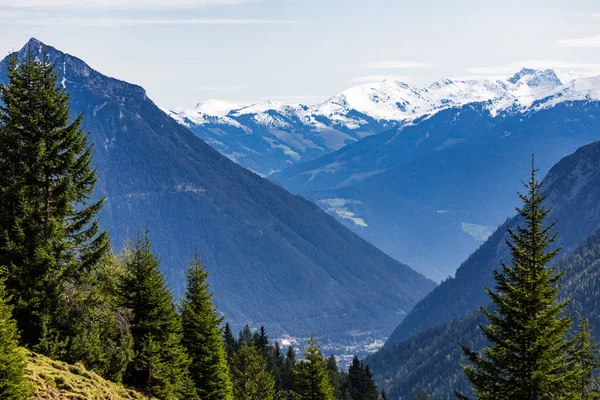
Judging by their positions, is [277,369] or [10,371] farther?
[277,369]

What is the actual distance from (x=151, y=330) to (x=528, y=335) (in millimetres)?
26896

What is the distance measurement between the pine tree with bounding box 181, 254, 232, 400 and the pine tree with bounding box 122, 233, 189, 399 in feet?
20.0

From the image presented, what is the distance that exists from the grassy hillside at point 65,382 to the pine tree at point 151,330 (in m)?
4.72

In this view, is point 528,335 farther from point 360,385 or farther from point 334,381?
point 360,385

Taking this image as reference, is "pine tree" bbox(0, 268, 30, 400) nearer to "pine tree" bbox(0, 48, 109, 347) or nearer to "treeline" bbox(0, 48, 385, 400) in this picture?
"treeline" bbox(0, 48, 385, 400)

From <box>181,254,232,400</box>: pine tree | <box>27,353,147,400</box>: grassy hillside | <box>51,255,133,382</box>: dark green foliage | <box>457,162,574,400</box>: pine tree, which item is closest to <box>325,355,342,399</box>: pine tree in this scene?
<box>181,254,232,400</box>: pine tree

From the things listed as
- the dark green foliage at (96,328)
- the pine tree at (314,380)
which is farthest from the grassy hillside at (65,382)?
the pine tree at (314,380)

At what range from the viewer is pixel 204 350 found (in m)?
59.8

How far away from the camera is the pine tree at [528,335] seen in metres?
→ 36.9

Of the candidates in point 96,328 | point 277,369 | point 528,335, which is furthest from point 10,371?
point 277,369

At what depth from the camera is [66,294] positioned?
4691cm

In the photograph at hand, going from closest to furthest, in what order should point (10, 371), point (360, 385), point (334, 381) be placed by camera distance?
point (10, 371), point (334, 381), point (360, 385)

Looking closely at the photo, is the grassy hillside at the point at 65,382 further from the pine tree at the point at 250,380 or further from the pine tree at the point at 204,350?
the pine tree at the point at 250,380

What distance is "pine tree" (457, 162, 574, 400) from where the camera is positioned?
3694 cm
